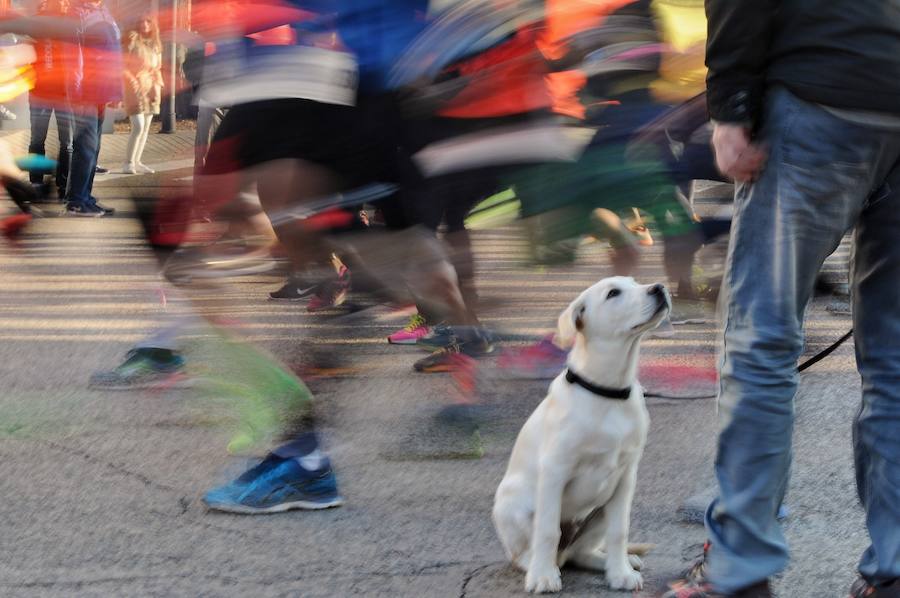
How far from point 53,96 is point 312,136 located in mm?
8515

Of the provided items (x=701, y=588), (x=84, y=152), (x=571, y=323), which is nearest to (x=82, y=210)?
(x=84, y=152)

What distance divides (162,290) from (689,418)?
375 cm

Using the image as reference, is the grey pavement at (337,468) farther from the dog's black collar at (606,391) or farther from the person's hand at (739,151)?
the person's hand at (739,151)

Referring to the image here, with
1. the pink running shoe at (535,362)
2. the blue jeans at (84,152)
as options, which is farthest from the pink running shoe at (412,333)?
the blue jeans at (84,152)

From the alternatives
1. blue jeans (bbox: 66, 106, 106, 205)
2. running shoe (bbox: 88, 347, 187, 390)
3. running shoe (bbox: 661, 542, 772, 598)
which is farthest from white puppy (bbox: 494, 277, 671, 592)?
blue jeans (bbox: 66, 106, 106, 205)

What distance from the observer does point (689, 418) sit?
211 inches

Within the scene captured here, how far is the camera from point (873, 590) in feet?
10.1

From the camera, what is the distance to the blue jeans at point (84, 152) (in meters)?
11.8

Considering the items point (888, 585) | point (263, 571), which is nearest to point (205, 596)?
point (263, 571)

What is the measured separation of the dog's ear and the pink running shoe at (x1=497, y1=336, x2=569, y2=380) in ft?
7.83

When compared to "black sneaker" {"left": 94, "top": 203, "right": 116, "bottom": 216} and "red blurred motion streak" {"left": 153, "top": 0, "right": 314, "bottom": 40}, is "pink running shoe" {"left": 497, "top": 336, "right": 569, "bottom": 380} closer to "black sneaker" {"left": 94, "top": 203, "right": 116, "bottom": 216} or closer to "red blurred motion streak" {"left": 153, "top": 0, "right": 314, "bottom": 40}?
"red blurred motion streak" {"left": 153, "top": 0, "right": 314, "bottom": 40}

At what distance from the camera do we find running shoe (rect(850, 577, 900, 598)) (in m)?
3.03

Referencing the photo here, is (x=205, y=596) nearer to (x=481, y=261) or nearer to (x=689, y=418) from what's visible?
(x=689, y=418)

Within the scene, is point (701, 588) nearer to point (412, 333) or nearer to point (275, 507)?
point (275, 507)
